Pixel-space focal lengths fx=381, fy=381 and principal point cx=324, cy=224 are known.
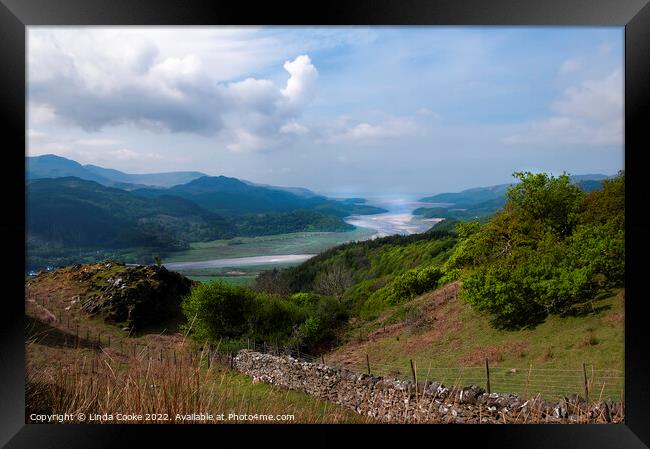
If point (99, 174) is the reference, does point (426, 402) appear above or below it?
below

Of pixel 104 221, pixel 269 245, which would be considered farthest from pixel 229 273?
pixel 104 221

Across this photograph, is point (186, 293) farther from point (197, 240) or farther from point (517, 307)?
point (517, 307)

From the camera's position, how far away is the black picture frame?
7.04 feet

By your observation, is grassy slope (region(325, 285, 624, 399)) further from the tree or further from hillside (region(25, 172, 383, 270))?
hillside (region(25, 172, 383, 270))

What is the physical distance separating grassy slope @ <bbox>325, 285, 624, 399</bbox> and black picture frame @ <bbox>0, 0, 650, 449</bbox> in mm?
467

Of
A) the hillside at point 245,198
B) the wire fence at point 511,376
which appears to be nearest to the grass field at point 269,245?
the hillside at point 245,198

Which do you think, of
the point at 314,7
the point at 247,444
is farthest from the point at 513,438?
the point at 314,7

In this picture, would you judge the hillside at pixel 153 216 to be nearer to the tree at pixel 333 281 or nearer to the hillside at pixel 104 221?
the hillside at pixel 104 221

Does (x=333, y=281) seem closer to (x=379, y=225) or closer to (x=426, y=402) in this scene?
(x=379, y=225)

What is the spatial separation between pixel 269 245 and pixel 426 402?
2.12 m

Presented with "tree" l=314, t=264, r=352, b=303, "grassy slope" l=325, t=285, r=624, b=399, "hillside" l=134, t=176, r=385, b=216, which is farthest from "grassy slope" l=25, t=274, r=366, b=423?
"tree" l=314, t=264, r=352, b=303

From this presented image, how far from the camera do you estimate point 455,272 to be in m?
5.43

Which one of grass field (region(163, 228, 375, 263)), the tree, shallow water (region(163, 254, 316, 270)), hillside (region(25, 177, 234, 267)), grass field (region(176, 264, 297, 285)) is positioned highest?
hillside (region(25, 177, 234, 267))

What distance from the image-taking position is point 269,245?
4027mm
